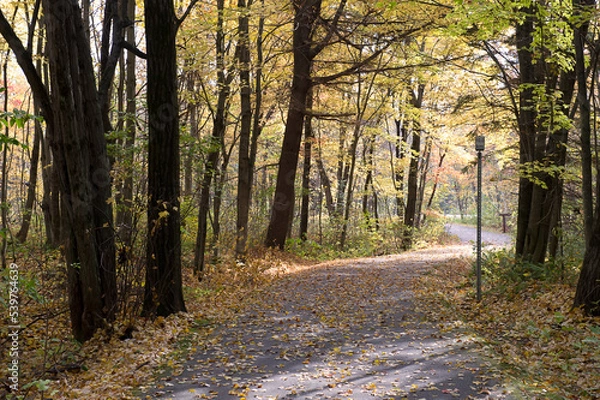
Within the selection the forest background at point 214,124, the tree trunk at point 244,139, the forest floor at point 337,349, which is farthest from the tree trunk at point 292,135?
the forest floor at point 337,349

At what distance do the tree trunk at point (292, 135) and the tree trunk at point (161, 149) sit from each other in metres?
8.55

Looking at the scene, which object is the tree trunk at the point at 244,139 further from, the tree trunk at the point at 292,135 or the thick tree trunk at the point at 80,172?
the thick tree trunk at the point at 80,172

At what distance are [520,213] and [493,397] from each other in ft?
24.9

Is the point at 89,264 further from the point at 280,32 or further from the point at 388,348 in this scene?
the point at 280,32

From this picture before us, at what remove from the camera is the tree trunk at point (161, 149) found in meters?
7.70

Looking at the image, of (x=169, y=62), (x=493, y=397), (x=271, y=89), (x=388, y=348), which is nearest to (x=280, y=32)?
(x=271, y=89)

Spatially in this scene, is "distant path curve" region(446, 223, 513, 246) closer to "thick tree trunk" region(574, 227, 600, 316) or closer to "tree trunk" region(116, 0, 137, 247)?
"thick tree trunk" region(574, 227, 600, 316)

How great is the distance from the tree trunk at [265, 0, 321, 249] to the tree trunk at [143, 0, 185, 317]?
855 cm

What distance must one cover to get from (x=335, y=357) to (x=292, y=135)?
38.8 ft

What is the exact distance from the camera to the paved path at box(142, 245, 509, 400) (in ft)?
17.0

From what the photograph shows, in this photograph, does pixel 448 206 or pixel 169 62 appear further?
pixel 448 206

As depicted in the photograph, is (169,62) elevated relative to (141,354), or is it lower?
elevated

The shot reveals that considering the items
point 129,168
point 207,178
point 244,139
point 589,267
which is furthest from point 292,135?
point 589,267

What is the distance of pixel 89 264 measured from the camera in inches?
266
